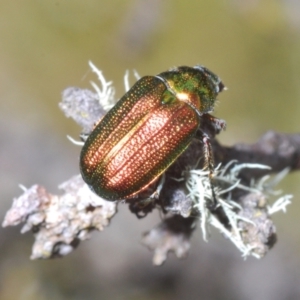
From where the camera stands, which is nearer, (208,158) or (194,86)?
(208,158)

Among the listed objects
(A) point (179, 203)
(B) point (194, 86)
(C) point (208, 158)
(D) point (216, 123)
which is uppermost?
(B) point (194, 86)

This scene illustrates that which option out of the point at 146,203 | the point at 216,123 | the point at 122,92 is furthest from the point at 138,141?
the point at 122,92

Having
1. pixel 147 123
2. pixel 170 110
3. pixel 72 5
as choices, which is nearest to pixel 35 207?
pixel 147 123

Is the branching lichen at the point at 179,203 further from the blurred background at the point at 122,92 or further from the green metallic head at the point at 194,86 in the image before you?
the blurred background at the point at 122,92

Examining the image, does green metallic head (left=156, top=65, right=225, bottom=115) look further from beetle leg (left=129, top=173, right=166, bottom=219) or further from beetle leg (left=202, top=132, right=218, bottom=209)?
beetle leg (left=129, top=173, right=166, bottom=219)

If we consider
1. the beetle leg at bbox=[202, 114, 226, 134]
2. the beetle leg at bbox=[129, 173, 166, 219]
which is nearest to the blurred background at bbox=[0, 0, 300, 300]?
the beetle leg at bbox=[129, 173, 166, 219]

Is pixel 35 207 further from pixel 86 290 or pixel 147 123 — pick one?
pixel 86 290

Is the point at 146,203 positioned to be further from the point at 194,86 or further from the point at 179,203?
the point at 194,86
